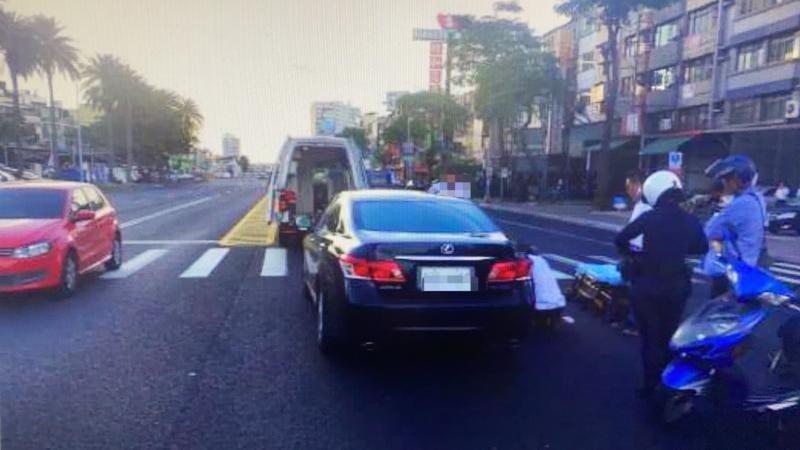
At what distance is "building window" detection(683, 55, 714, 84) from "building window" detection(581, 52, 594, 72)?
35.3ft

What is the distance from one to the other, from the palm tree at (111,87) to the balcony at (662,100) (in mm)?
52290

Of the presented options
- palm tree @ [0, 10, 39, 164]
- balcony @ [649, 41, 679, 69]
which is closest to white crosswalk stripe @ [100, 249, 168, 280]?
balcony @ [649, 41, 679, 69]

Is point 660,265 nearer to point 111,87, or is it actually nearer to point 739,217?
point 739,217

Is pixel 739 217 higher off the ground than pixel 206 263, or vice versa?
pixel 739 217

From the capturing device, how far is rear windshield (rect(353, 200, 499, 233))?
560 centimetres

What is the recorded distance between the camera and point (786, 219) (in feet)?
65.9

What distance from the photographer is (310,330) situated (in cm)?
659

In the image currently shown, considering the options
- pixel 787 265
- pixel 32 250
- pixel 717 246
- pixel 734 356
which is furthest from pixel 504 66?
pixel 734 356

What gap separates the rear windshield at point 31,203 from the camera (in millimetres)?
8188

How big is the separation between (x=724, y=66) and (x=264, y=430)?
37310 millimetres

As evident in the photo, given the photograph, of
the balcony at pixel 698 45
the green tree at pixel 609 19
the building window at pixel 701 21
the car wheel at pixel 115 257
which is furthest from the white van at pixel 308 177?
the building window at pixel 701 21

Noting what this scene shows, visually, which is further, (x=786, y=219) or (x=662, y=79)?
(x=662, y=79)

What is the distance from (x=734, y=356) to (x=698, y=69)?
38.1 metres

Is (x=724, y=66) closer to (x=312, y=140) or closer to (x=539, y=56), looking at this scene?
(x=539, y=56)
